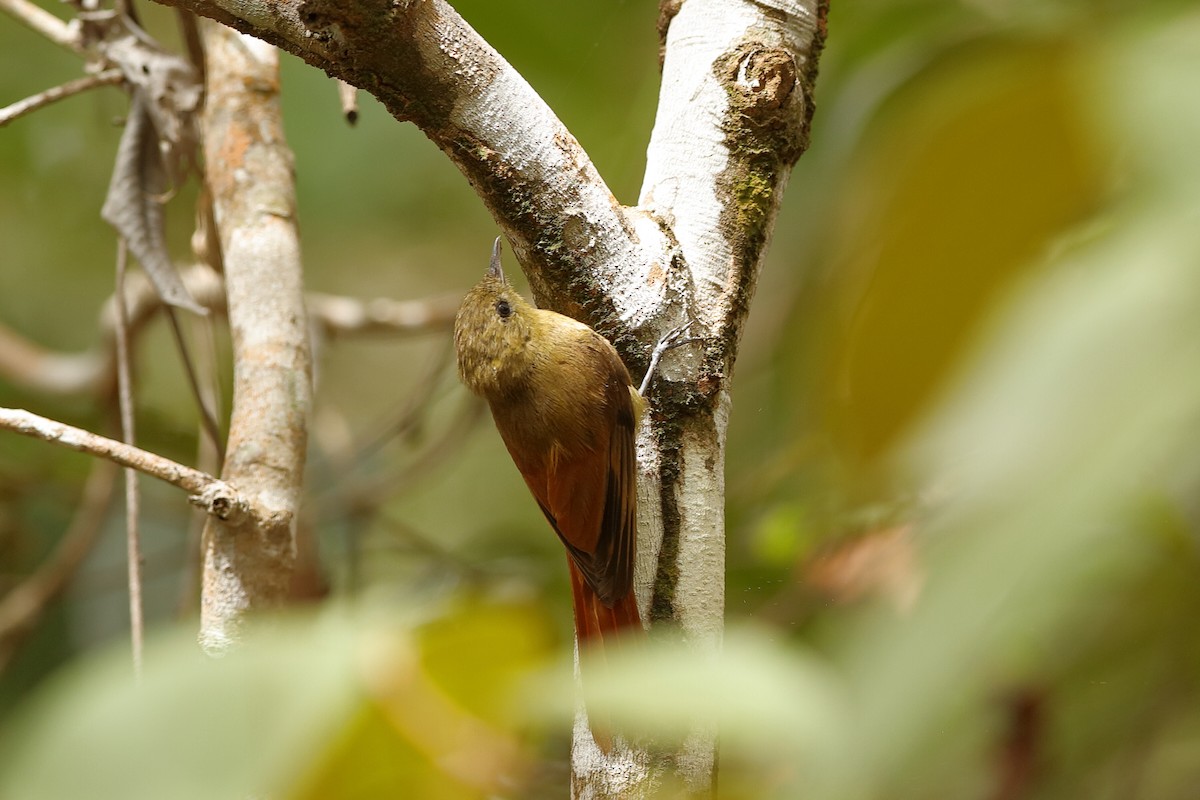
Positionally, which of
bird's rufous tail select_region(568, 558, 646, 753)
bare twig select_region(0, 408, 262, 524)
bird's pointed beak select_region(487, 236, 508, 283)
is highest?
bird's pointed beak select_region(487, 236, 508, 283)

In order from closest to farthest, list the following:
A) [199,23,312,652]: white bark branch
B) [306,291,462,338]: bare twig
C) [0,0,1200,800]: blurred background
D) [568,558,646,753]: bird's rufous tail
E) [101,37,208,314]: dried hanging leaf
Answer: [0,0,1200,800]: blurred background < [568,558,646,753]: bird's rufous tail < [199,23,312,652]: white bark branch < [101,37,208,314]: dried hanging leaf < [306,291,462,338]: bare twig

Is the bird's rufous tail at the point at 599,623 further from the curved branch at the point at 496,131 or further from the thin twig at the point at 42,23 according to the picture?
the thin twig at the point at 42,23

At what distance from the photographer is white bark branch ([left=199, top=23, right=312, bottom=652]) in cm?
172

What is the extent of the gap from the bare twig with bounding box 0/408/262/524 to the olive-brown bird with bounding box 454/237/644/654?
58 cm

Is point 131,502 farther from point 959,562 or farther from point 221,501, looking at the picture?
point 959,562

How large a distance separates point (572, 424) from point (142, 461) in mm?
937

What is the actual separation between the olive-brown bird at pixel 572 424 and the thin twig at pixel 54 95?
2.91 ft

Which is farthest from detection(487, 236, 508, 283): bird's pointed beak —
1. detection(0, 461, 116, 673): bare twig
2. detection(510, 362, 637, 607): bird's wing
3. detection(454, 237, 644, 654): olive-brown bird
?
detection(0, 461, 116, 673): bare twig

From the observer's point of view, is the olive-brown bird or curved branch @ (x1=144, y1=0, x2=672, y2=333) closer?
curved branch @ (x1=144, y1=0, x2=672, y2=333)

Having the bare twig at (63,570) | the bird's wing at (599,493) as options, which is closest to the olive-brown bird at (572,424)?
the bird's wing at (599,493)

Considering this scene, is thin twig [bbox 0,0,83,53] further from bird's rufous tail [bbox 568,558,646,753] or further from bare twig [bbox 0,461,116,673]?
bird's rufous tail [bbox 568,558,646,753]

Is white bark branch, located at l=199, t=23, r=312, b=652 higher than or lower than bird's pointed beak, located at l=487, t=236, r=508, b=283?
lower

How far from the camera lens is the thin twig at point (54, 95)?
1.86 meters

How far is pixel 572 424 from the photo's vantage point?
223cm
